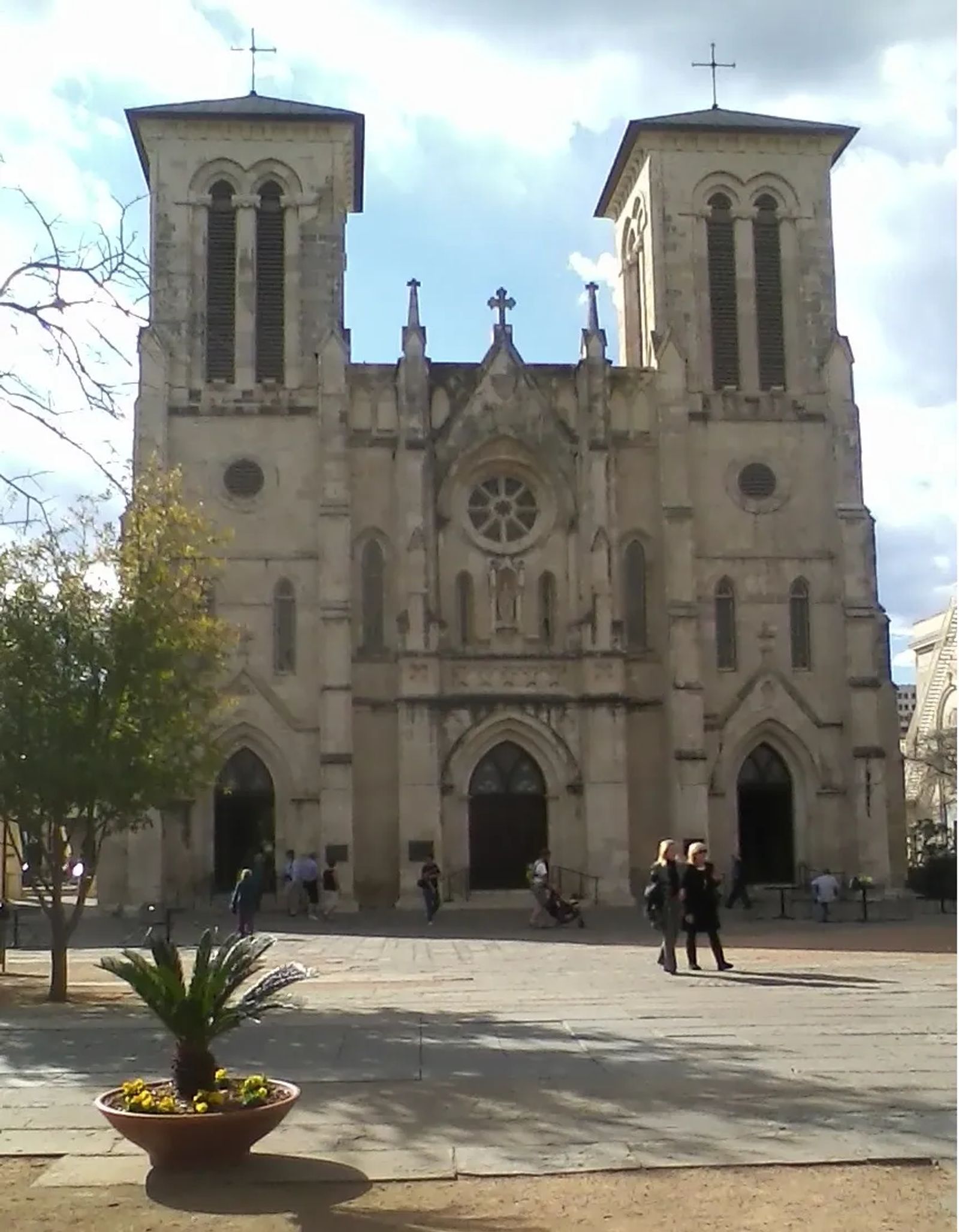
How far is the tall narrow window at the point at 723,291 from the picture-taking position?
4059 centimetres

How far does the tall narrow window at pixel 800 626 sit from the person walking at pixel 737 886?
212 inches

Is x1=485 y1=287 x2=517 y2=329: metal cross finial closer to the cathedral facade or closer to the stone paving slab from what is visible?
the cathedral facade

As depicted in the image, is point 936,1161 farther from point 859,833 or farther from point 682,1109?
point 859,833

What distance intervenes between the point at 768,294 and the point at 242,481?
1551cm

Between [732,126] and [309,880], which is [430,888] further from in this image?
[732,126]

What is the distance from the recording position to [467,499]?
39031 mm

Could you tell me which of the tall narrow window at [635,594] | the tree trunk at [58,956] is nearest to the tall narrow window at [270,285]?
the tall narrow window at [635,594]

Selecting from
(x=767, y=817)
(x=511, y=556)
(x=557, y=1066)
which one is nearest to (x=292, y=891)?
(x=511, y=556)

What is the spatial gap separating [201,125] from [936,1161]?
123 feet

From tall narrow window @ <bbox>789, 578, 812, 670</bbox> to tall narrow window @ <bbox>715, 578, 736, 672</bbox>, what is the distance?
4.93ft

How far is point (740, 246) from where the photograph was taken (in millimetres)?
41312

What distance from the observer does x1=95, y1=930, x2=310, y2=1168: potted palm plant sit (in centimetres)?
882

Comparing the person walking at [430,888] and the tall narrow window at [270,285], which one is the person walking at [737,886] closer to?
the person walking at [430,888]

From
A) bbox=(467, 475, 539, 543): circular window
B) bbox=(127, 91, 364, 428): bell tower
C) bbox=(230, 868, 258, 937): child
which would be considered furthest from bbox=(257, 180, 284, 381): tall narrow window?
bbox=(230, 868, 258, 937): child
